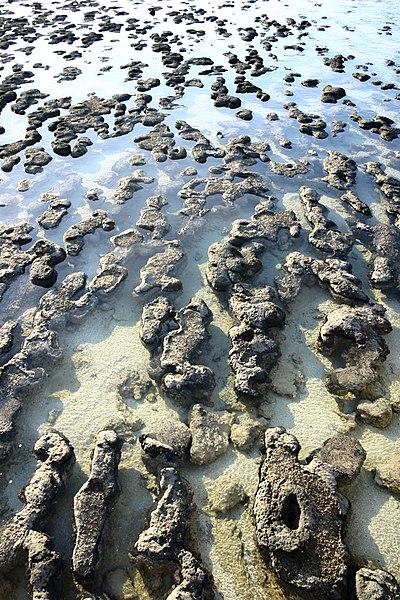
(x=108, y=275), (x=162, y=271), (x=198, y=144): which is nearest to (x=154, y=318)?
(x=162, y=271)

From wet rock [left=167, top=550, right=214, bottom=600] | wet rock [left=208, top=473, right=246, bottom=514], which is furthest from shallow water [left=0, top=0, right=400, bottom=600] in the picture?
wet rock [left=167, top=550, right=214, bottom=600]

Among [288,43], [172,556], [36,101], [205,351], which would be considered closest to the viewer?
[172,556]

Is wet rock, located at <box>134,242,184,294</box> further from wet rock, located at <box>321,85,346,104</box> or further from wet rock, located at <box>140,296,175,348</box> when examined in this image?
wet rock, located at <box>321,85,346,104</box>

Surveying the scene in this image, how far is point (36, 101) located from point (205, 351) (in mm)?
11261

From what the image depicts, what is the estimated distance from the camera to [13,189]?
A: 32.1ft

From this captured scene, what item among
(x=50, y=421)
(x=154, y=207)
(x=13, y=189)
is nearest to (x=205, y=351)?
(x=50, y=421)

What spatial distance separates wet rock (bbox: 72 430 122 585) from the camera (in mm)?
3986

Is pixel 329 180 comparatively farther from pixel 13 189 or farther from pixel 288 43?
pixel 288 43

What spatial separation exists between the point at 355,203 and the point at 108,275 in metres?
5.09

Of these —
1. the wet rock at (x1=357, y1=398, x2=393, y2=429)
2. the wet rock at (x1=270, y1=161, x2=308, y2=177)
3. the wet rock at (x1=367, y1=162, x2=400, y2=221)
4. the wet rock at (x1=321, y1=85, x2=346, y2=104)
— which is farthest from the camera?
the wet rock at (x1=321, y1=85, x2=346, y2=104)

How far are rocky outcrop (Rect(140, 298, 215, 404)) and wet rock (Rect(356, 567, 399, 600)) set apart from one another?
2.45 m

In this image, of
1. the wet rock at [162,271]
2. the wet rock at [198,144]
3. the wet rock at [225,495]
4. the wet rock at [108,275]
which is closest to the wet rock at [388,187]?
the wet rock at [198,144]

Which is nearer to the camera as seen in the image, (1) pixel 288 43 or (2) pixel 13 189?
(2) pixel 13 189

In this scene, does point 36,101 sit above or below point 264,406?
above
